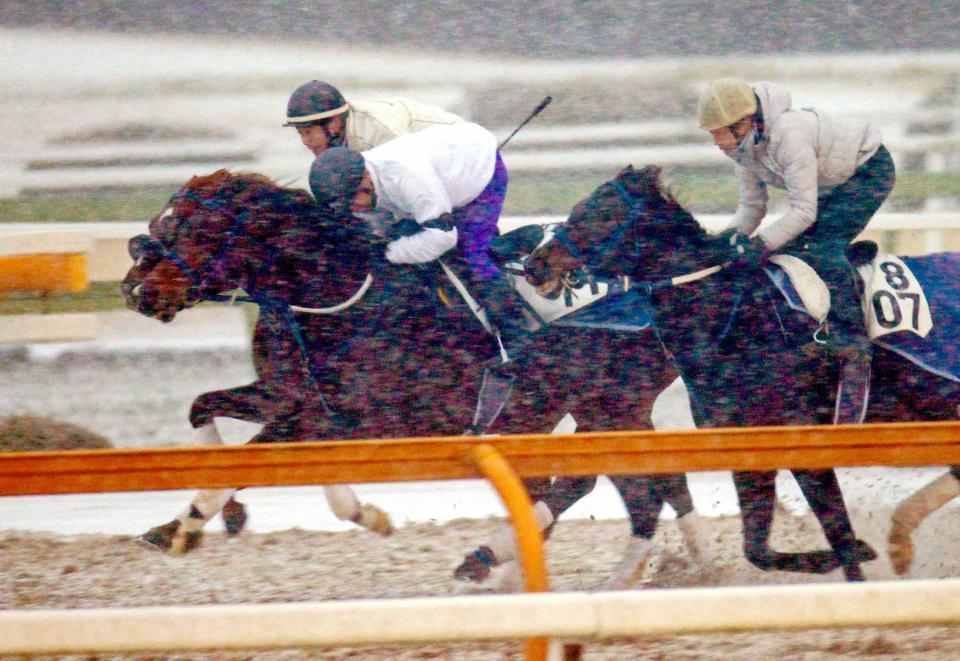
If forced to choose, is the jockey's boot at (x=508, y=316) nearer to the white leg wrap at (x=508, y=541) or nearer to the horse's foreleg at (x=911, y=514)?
the white leg wrap at (x=508, y=541)

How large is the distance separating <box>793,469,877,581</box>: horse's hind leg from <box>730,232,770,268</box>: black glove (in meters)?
0.55

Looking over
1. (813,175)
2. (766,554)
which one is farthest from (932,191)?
(766,554)

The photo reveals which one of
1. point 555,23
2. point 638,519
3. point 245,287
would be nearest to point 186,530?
point 245,287

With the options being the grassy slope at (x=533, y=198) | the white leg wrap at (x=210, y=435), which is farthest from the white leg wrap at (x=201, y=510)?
the grassy slope at (x=533, y=198)

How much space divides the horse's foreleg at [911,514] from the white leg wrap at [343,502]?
144cm

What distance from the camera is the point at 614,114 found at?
20.6 feet

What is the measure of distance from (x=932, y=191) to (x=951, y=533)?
293 cm

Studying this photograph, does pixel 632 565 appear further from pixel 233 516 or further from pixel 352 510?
pixel 233 516

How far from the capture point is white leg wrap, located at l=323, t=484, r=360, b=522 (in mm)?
3115

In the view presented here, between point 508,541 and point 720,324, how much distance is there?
30.7 inches

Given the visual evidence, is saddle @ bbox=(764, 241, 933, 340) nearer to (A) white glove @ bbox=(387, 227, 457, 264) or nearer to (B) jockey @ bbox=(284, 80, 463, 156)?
(A) white glove @ bbox=(387, 227, 457, 264)

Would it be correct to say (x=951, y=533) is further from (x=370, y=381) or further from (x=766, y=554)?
(x=370, y=381)

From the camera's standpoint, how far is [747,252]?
3035 mm

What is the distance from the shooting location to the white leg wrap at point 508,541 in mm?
2998
